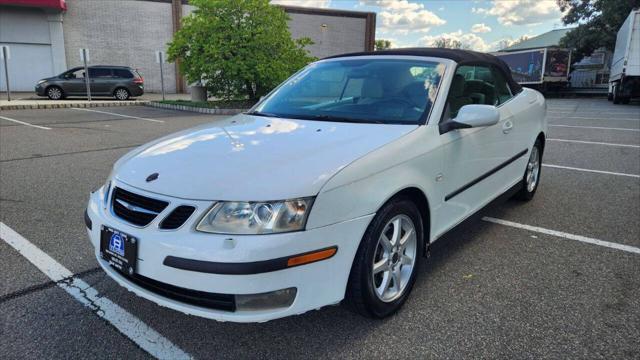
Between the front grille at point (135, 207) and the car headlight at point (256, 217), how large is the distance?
0.28 meters

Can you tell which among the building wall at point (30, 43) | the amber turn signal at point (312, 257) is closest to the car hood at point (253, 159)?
the amber turn signal at point (312, 257)

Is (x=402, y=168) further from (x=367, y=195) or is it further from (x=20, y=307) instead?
(x=20, y=307)

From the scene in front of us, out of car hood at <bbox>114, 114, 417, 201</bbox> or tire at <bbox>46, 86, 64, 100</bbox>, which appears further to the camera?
tire at <bbox>46, 86, 64, 100</bbox>

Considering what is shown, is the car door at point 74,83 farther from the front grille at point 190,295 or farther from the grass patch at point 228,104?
the front grille at point 190,295

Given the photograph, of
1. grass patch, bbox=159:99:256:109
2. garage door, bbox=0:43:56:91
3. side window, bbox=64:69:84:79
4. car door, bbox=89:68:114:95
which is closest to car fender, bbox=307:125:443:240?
grass patch, bbox=159:99:256:109

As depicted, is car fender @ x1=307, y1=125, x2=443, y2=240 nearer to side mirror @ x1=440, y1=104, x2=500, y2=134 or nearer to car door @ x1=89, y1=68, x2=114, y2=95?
side mirror @ x1=440, y1=104, x2=500, y2=134

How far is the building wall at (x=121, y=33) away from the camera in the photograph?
2472 centimetres

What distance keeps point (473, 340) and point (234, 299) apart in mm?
1291

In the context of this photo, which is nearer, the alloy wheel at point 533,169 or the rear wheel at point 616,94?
the alloy wheel at point 533,169

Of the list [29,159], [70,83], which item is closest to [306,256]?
[29,159]

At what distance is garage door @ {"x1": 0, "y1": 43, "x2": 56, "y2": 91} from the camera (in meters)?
23.7

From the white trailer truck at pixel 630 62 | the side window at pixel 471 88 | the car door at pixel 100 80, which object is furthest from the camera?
the car door at pixel 100 80

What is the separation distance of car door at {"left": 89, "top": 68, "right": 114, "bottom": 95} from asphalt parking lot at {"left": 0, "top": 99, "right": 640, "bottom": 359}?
15.9 m

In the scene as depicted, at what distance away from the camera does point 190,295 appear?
85.3 inches
